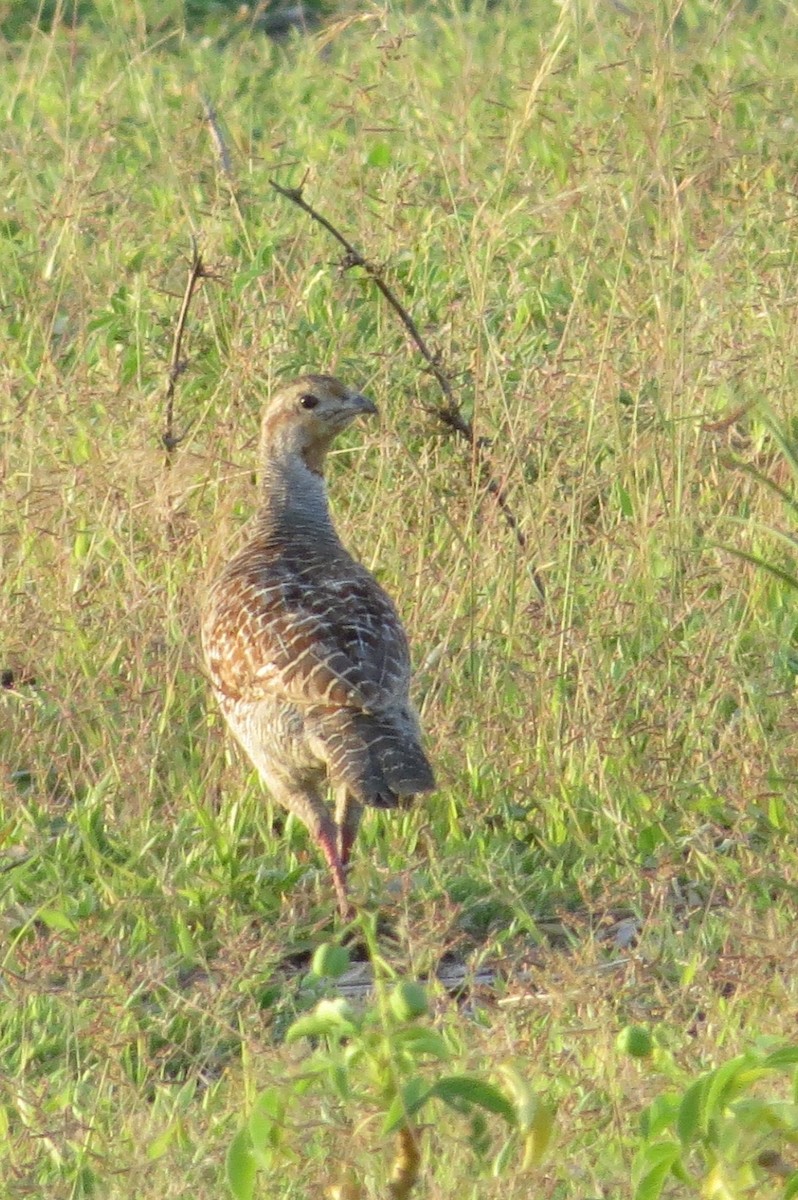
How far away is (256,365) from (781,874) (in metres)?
2.71

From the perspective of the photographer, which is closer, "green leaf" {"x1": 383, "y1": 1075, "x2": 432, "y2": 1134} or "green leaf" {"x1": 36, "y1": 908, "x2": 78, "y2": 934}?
"green leaf" {"x1": 383, "y1": 1075, "x2": 432, "y2": 1134}

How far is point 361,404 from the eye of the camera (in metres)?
5.89

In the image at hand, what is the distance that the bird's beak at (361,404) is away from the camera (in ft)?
19.3

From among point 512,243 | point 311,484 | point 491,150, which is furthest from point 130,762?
point 491,150

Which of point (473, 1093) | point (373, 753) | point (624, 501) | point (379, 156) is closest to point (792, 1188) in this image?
point (473, 1093)

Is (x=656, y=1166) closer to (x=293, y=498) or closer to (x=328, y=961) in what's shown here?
(x=328, y=961)

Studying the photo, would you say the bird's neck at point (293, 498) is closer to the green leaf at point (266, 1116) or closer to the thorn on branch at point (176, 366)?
the thorn on branch at point (176, 366)

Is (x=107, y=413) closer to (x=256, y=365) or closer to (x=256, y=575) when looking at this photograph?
(x=256, y=365)

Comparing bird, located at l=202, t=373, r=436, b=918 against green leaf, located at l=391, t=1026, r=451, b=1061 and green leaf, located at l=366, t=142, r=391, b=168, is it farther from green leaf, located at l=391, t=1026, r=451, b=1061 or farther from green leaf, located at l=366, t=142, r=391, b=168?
green leaf, located at l=366, t=142, r=391, b=168

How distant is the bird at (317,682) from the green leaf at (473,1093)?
77.5 inches

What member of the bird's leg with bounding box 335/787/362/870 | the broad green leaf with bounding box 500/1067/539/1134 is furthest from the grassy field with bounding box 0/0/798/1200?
the broad green leaf with bounding box 500/1067/539/1134

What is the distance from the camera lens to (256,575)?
17.8 ft

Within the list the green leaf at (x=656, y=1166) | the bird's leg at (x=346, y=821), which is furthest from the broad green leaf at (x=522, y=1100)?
the bird's leg at (x=346, y=821)

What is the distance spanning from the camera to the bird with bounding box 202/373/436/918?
15.9 ft
